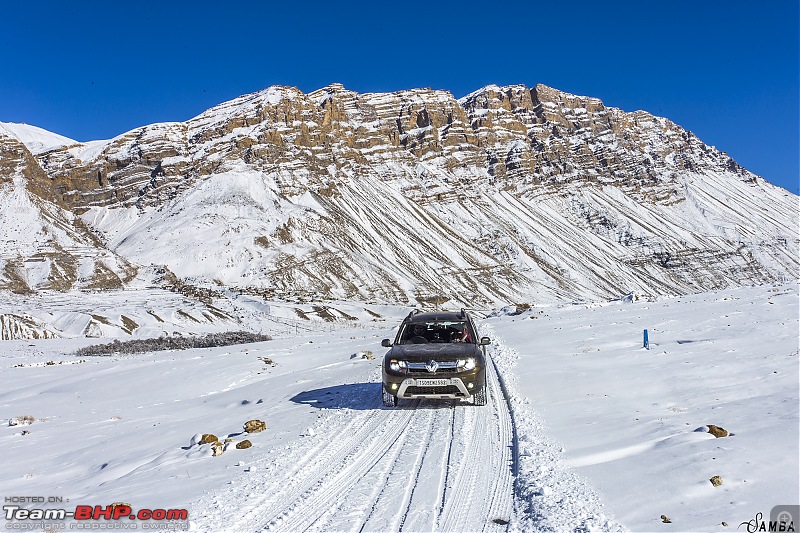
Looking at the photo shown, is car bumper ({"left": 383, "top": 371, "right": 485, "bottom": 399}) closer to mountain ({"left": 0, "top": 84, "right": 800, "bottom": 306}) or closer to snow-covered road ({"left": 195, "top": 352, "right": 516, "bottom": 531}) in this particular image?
snow-covered road ({"left": 195, "top": 352, "right": 516, "bottom": 531})

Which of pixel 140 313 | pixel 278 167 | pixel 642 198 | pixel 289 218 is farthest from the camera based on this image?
pixel 642 198

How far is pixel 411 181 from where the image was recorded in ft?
593

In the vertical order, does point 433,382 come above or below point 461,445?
above

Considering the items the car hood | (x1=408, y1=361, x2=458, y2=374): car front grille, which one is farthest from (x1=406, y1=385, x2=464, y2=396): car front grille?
the car hood

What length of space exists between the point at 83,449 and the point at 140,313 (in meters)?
60.7

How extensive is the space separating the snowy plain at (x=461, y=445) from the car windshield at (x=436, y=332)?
4.63ft

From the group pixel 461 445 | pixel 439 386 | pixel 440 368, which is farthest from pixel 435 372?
pixel 461 445

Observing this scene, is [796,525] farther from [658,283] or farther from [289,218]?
[658,283]

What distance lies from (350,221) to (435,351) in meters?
132

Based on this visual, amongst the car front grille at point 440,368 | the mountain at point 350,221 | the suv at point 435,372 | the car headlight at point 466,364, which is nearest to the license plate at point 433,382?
the suv at point 435,372

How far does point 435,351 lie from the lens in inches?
Result: 416

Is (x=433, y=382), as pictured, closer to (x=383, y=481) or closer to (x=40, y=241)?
(x=383, y=481)

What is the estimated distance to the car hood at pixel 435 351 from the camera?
10.3 meters

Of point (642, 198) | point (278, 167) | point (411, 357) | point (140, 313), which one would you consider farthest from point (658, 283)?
point (411, 357)
